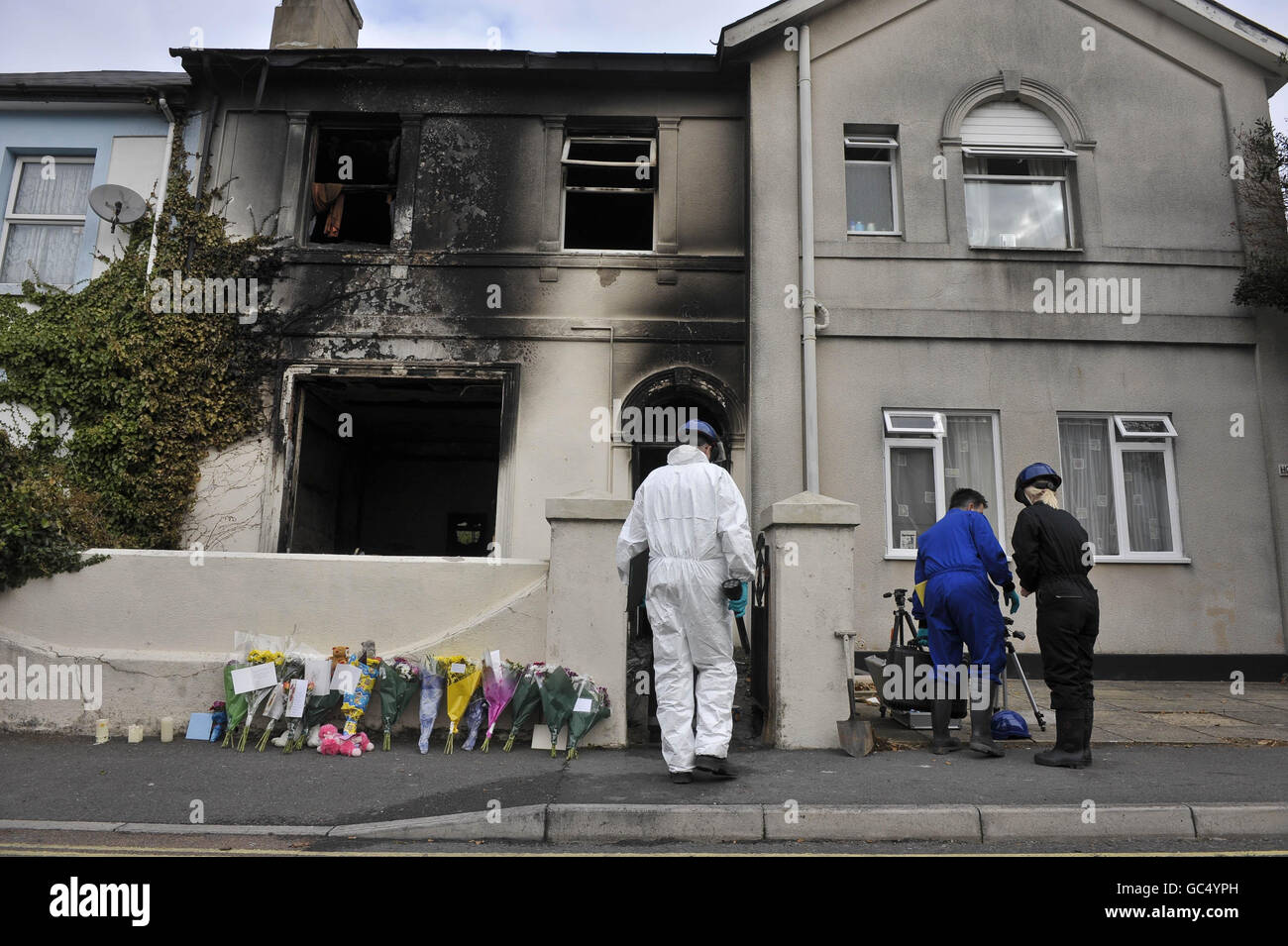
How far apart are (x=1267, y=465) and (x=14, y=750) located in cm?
1273

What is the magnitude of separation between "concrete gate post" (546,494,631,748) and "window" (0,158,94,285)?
8.83 m

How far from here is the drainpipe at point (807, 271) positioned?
10.1m

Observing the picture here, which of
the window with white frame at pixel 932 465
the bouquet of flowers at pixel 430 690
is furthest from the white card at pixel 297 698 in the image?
the window with white frame at pixel 932 465

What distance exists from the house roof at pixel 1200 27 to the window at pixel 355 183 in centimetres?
473

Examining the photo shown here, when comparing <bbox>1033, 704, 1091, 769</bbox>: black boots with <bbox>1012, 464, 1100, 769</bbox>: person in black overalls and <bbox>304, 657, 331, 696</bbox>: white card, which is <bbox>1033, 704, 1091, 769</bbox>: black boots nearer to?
<bbox>1012, 464, 1100, 769</bbox>: person in black overalls

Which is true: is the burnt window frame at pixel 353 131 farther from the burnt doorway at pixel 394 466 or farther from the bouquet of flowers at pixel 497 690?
the bouquet of flowers at pixel 497 690

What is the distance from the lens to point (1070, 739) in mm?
5473

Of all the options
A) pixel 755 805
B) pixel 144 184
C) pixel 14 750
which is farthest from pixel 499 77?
pixel 755 805

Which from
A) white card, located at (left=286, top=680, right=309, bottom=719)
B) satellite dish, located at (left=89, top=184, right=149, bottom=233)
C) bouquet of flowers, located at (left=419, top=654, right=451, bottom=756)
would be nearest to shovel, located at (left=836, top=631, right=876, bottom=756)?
bouquet of flowers, located at (left=419, top=654, right=451, bottom=756)

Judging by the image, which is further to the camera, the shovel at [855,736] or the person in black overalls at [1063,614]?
the shovel at [855,736]

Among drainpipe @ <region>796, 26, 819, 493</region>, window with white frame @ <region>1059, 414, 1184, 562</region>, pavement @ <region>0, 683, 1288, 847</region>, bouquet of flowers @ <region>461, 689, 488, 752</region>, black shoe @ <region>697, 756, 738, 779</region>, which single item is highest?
drainpipe @ <region>796, 26, 819, 493</region>

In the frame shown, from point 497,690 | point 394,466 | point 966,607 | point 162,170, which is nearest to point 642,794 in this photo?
point 497,690

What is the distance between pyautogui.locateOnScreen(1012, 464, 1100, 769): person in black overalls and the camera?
545 cm

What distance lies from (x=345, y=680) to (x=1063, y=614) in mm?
4896
